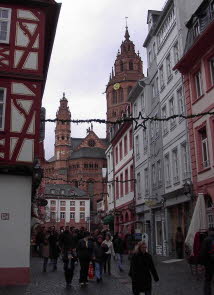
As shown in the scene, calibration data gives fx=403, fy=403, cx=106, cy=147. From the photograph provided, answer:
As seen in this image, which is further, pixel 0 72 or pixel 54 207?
pixel 54 207

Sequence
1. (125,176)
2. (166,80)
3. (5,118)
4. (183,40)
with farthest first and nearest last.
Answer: (125,176) < (166,80) < (183,40) < (5,118)

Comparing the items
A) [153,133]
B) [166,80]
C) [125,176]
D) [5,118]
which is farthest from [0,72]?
[125,176]

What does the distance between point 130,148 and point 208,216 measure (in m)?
17.1

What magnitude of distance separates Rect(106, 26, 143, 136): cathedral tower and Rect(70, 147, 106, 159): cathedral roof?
8.89 meters

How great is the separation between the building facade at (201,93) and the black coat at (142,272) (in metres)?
10.6

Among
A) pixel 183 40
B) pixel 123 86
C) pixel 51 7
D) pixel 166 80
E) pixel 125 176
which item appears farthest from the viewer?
pixel 123 86

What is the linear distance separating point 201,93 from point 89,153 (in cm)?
7669

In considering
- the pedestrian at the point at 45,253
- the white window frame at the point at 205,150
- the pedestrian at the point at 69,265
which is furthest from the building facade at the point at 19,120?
the white window frame at the point at 205,150

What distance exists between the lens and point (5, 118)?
1382 centimetres

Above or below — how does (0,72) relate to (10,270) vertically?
above

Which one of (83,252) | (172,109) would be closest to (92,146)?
(172,109)

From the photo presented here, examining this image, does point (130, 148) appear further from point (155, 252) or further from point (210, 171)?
point (210, 171)

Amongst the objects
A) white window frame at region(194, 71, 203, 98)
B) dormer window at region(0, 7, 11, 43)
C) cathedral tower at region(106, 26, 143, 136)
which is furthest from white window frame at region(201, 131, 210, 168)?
cathedral tower at region(106, 26, 143, 136)

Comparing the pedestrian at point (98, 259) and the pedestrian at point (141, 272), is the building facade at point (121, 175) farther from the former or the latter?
the pedestrian at point (141, 272)
